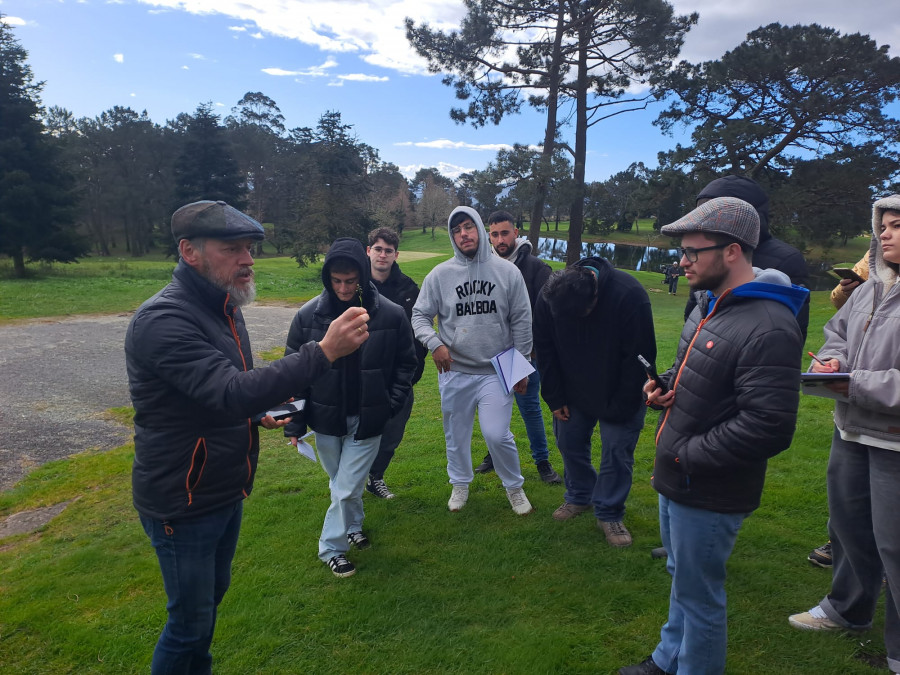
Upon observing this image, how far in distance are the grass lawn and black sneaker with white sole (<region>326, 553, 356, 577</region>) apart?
0.06 meters

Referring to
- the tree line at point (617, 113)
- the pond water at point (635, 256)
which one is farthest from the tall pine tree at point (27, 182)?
the pond water at point (635, 256)

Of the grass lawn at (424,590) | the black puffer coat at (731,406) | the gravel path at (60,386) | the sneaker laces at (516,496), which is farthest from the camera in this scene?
the gravel path at (60,386)

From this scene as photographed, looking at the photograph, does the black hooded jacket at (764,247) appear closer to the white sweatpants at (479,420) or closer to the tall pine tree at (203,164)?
the white sweatpants at (479,420)

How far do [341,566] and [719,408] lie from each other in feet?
8.89

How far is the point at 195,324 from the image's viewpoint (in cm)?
236

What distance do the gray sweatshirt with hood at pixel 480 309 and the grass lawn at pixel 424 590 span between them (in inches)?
51.8

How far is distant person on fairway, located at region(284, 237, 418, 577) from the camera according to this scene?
388 centimetres

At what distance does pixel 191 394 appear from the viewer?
2211 mm

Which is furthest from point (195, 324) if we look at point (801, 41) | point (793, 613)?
point (801, 41)

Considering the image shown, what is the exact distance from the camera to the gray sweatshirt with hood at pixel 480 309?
4691 mm

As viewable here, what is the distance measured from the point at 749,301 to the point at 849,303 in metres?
1.17

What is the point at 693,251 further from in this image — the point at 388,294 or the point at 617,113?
the point at 617,113

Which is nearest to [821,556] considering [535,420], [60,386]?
[535,420]

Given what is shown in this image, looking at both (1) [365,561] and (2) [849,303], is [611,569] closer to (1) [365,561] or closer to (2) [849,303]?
(1) [365,561]
